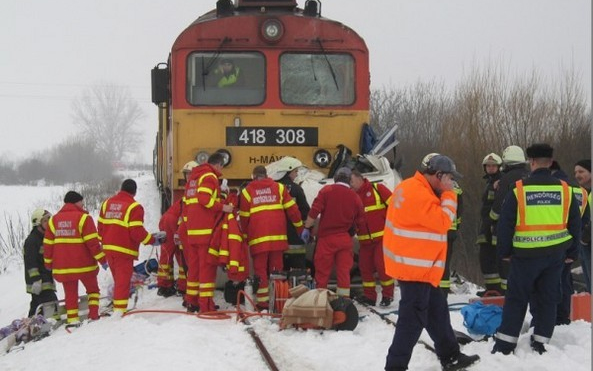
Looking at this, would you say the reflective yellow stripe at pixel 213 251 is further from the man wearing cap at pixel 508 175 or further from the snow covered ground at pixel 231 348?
the man wearing cap at pixel 508 175

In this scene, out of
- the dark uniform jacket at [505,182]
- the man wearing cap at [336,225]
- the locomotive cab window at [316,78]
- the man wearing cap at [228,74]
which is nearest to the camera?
the dark uniform jacket at [505,182]

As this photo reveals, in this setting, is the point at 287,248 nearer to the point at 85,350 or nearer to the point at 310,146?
the point at 310,146

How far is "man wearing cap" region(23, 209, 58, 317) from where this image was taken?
26.1 feet

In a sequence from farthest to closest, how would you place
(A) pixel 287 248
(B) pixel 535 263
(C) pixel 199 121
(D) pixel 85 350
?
(C) pixel 199 121
(A) pixel 287 248
(D) pixel 85 350
(B) pixel 535 263

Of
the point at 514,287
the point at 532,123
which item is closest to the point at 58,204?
the point at 532,123

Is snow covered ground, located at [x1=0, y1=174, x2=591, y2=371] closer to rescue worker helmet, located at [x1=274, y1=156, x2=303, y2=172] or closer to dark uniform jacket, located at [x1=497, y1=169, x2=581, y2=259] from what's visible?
dark uniform jacket, located at [x1=497, y1=169, x2=581, y2=259]

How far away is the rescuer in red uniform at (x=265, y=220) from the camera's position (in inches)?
276

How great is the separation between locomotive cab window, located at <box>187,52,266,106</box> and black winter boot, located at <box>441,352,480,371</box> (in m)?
4.96

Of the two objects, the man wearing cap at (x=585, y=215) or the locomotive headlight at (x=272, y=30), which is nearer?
the man wearing cap at (x=585, y=215)

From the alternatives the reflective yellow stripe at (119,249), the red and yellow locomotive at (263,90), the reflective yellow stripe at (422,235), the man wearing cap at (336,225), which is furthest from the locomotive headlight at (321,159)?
the reflective yellow stripe at (422,235)

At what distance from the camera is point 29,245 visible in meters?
7.93

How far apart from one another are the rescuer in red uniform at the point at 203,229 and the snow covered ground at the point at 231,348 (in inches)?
12.4

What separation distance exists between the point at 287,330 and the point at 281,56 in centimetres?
414

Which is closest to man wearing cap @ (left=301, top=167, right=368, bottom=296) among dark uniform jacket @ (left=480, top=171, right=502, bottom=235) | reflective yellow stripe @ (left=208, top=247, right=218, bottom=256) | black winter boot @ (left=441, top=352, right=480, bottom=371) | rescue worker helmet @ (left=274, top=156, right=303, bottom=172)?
rescue worker helmet @ (left=274, top=156, right=303, bottom=172)
